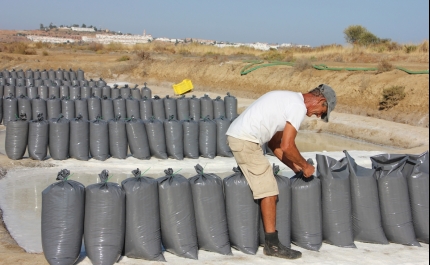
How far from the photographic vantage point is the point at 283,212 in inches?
190

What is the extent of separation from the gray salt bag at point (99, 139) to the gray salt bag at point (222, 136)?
6.29 feet

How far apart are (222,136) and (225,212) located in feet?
15.0

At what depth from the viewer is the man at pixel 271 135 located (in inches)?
166

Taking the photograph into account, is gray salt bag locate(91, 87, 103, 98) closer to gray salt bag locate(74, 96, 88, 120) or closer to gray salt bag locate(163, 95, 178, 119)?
gray salt bag locate(74, 96, 88, 120)

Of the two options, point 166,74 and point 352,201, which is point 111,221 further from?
point 166,74

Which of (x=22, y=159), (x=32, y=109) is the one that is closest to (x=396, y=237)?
(x=22, y=159)

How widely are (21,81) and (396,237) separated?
43.7ft

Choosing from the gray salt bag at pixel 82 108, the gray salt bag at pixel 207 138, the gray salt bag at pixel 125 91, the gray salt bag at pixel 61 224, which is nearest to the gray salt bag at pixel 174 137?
the gray salt bag at pixel 207 138

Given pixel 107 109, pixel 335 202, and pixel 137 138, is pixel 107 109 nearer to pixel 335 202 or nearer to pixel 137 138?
pixel 137 138

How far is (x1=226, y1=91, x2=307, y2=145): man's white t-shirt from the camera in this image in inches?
165

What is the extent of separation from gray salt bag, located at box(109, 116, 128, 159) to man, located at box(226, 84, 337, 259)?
4.71m

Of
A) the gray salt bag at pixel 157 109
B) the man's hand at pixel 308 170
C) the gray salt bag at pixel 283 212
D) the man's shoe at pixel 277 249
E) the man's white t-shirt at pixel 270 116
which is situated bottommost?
the man's shoe at pixel 277 249

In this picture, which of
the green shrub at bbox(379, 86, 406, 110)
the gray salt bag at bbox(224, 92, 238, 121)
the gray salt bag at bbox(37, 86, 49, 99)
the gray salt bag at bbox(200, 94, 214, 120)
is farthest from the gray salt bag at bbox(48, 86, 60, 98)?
the green shrub at bbox(379, 86, 406, 110)

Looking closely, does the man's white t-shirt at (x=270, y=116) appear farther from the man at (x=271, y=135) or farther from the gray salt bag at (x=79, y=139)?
the gray salt bag at (x=79, y=139)
